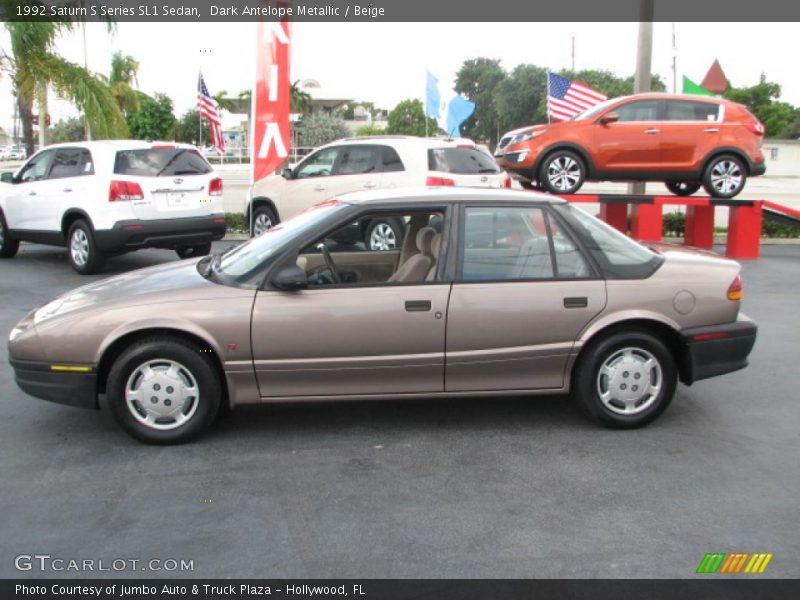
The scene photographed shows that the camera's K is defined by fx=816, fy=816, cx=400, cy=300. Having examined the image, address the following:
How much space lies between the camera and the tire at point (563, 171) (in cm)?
1246

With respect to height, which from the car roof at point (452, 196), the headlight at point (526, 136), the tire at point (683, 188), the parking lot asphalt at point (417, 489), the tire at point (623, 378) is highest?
the headlight at point (526, 136)

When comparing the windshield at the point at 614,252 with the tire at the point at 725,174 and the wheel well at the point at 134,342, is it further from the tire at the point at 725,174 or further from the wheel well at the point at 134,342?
the tire at the point at 725,174

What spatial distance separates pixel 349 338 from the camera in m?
4.88

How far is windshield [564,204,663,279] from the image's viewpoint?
17.0 ft

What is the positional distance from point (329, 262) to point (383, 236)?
0.55 metres

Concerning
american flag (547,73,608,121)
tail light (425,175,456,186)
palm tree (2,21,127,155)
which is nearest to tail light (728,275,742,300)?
tail light (425,175,456,186)

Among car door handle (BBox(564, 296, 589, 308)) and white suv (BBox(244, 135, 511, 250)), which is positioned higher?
white suv (BBox(244, 135, 511, 250))

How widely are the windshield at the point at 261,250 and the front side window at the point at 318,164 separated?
282 inches

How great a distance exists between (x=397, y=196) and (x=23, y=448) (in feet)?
9.14

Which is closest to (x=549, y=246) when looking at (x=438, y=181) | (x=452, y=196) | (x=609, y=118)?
(x=452, y=196)

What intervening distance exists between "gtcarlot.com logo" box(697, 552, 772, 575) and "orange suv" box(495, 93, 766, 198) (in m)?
9.31

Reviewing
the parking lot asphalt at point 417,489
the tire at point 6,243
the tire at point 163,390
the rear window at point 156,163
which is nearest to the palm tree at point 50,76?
the tire at point 6,243

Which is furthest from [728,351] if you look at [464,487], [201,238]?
[201,238]

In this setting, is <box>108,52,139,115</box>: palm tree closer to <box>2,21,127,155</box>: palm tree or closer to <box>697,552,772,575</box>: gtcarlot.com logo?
<box>2,21,127,155</box>: palm tree
